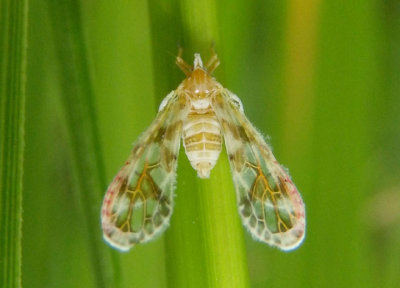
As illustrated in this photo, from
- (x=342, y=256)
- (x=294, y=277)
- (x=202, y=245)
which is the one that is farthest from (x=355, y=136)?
(x=202, y=245)

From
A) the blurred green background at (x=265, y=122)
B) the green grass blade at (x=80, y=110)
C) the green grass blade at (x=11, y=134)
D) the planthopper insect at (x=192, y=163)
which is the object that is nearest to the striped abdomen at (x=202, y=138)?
the planthopper insect at (x=192, y=163)

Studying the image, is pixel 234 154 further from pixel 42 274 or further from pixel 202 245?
pixel 42 274

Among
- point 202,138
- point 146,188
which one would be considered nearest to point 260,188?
point 202,138

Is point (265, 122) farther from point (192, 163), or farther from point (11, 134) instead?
point (11, 134)

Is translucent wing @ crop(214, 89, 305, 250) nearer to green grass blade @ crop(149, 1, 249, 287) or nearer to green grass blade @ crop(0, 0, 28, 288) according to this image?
green grass blade @ crop(149, 1, 249, 287)

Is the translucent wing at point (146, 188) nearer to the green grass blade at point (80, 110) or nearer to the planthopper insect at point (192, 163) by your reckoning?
the planthopper insect at point (192, 163)

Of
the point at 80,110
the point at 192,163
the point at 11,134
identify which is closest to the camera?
the point at 11,134
